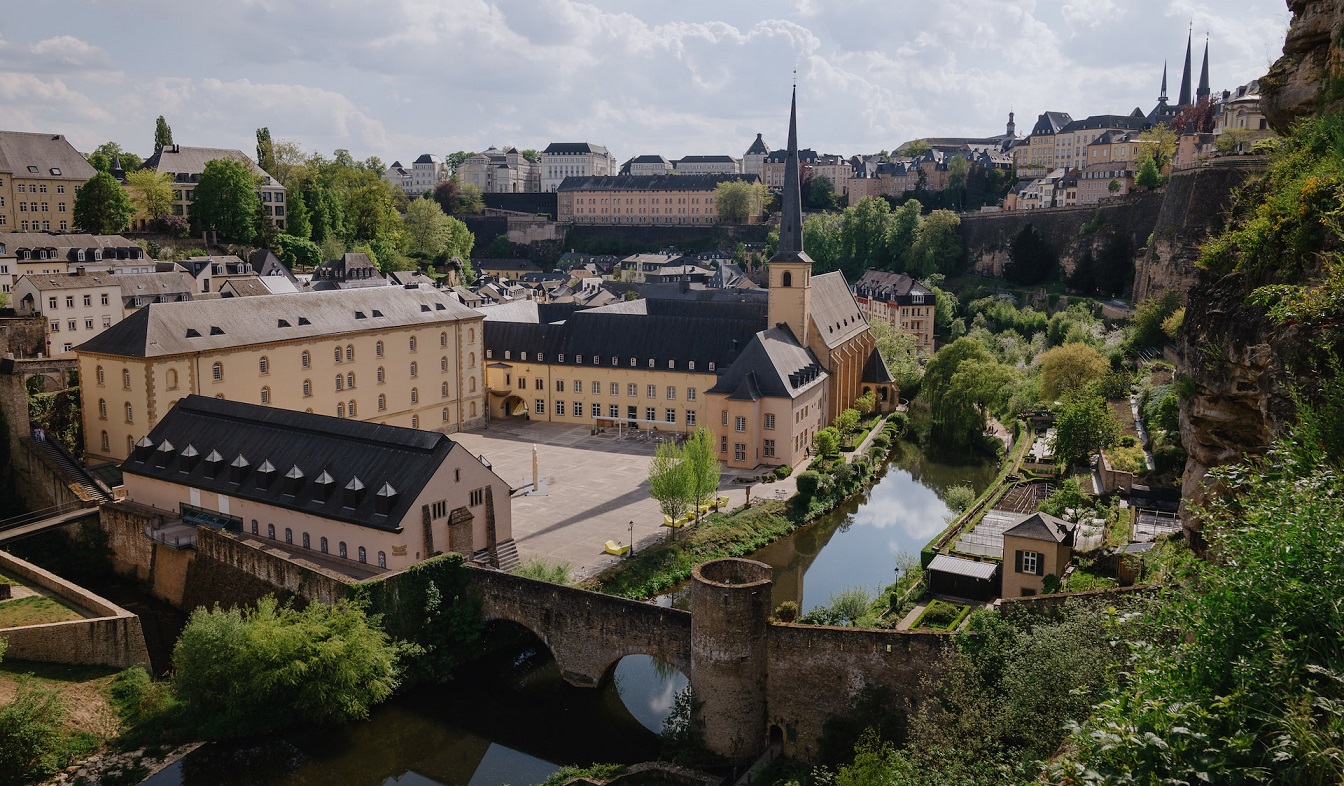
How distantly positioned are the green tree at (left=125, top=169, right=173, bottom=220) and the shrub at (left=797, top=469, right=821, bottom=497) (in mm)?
62918

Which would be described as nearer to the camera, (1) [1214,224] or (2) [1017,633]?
(2) [1017,633]

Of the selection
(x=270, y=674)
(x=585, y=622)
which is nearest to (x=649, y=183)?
(x=585, y=622)

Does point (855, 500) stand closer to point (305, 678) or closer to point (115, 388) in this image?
point (305, 678)

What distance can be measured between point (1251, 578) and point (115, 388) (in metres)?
40.6

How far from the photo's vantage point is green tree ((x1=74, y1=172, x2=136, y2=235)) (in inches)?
2945

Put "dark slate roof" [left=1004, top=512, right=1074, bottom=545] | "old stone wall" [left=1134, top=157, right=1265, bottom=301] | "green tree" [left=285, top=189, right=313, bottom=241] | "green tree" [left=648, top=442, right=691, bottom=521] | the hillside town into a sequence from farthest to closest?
"green tree" [left=285, top=189, right=313, bottom=241] → "old stone wall" [left=1134, top=157, right=1265, bottom=301] → "green tree" [left=648, top=442, right=691, bottom=521] → "dark slate roof" [left=1004, top=512, right=1074, bottom=545] → the hillside town

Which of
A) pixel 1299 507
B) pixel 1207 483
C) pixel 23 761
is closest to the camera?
pixel 1299 507

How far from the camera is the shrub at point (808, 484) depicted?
1636 inches

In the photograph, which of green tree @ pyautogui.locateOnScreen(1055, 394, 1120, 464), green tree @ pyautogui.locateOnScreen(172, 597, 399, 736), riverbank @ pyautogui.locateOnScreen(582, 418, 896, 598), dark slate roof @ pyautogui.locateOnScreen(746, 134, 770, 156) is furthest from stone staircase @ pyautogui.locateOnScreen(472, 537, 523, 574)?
dark slate roof @ pyautogui.locateOnScreen(746, 134, 770, 156)

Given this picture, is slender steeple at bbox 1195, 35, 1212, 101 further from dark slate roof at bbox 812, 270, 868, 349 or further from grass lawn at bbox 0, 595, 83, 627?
grass lawn at bbox 0, 595, 83, 627

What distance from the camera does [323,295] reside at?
47.4 metres

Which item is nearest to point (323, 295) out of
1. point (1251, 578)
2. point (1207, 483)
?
point (1207, 483)

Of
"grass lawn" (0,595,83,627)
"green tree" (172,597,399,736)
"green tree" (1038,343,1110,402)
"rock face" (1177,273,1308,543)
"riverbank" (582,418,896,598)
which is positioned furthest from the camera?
"green tree" (1038,343,1110,402)

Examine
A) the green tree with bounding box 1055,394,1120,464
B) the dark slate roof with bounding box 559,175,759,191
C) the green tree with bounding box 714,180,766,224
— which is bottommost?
the green tree with bounding box 1055,394,1120,464
